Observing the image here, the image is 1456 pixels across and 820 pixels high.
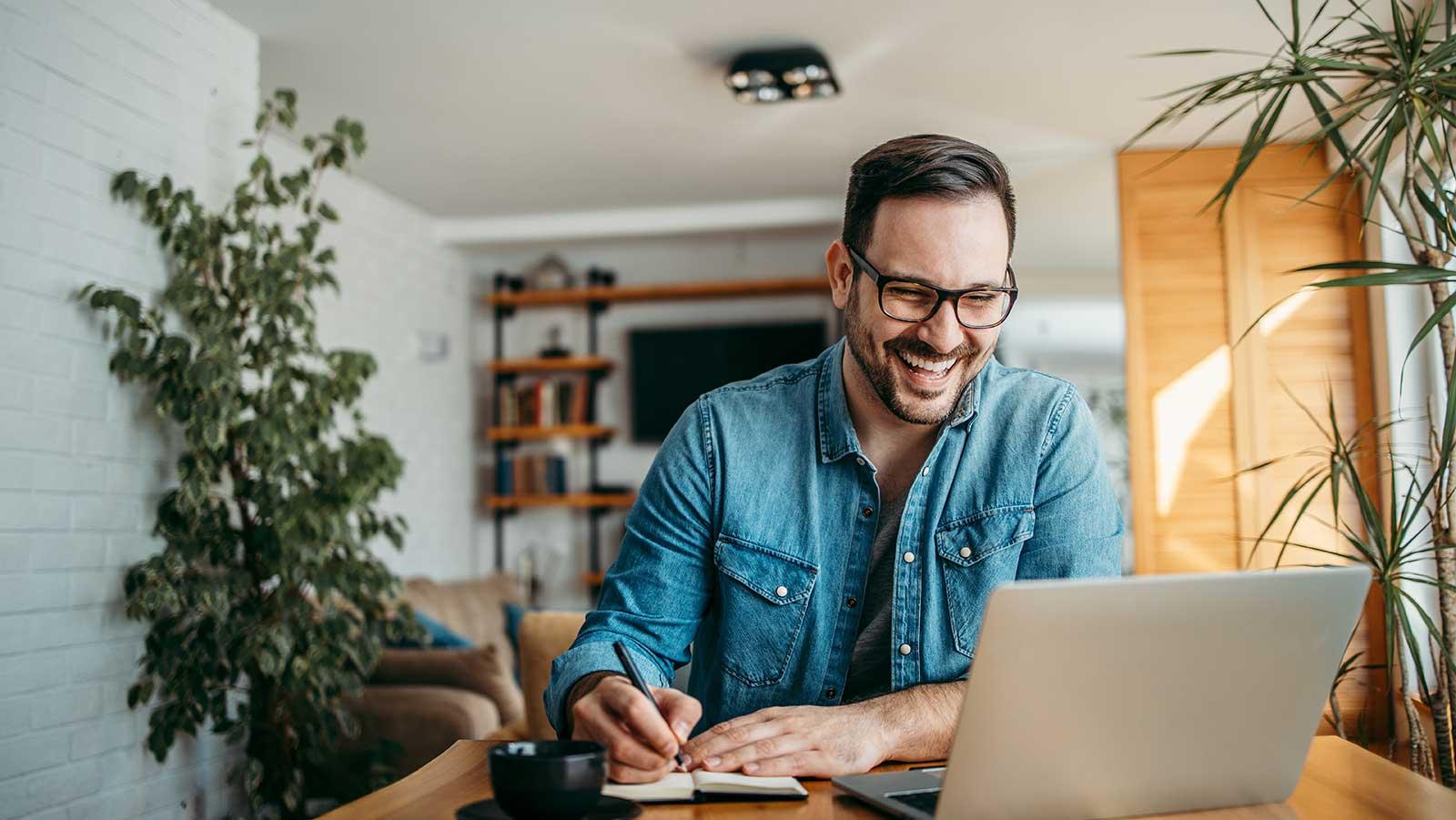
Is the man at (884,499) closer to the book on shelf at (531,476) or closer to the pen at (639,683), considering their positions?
the pen at (639,683)

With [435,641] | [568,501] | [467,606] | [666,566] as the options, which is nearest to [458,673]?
[435,641]

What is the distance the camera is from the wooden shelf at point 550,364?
6.10 m

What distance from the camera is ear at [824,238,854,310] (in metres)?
1.43

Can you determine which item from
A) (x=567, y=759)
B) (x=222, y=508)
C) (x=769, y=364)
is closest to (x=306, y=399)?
(x=222, y=508)

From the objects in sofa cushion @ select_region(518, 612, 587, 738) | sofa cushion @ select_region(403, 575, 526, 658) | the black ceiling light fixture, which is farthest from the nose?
sofa cushion @ select_region(403, 575, 526, 658)

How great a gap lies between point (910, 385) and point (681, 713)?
1.67 ft

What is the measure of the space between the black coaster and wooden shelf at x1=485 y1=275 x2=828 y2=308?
16.5 feet

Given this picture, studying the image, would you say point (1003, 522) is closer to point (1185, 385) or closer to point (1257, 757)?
point (1257, 757)

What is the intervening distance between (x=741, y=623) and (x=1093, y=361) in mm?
5512

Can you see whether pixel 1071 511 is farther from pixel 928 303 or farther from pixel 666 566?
pixel 666 566

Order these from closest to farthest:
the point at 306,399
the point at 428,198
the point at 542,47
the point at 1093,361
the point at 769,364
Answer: the point at 306,399, the point at 542,47, the point at 428,198, the point at 769,364, the point at 1093,361

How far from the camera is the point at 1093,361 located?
643 centimetres

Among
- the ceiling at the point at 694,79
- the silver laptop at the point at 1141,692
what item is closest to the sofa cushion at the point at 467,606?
the ceiling at the point at 694,79

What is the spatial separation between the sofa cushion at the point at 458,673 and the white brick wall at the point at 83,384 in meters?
0.58
